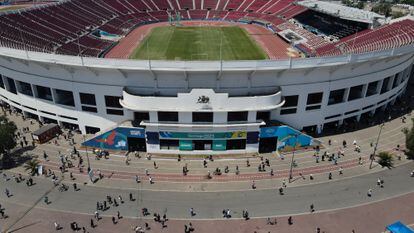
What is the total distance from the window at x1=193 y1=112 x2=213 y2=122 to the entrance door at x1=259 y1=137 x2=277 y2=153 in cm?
794

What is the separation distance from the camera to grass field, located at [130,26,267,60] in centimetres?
7706

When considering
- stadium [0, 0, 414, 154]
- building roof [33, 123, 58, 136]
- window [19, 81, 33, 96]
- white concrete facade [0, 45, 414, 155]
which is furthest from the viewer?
window [19, 81, 33, 96]

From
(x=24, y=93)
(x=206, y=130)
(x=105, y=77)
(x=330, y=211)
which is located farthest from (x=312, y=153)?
(x=24, y=93)

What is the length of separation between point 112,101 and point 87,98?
418 cm

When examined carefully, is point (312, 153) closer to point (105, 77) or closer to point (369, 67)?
point (369, 67)

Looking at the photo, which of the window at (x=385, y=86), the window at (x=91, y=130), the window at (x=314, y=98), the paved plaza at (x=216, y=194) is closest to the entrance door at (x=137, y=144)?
the paved plaza at (x=216, y=194)

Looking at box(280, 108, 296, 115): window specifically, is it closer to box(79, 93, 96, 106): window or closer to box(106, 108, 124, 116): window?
box(106, 108, 124, 116): window

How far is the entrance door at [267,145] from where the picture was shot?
151 ft

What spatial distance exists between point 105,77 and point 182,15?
269ft

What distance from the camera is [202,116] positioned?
1726 inches

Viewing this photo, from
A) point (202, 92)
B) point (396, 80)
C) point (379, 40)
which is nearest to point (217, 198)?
point (202, 92)

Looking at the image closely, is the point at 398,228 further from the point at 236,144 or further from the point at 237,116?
the point at 237,116

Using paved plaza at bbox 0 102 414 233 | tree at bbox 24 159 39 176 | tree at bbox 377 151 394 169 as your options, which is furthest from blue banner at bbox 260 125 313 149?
tree at bbox 24 159 39 176

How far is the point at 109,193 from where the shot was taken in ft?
124
